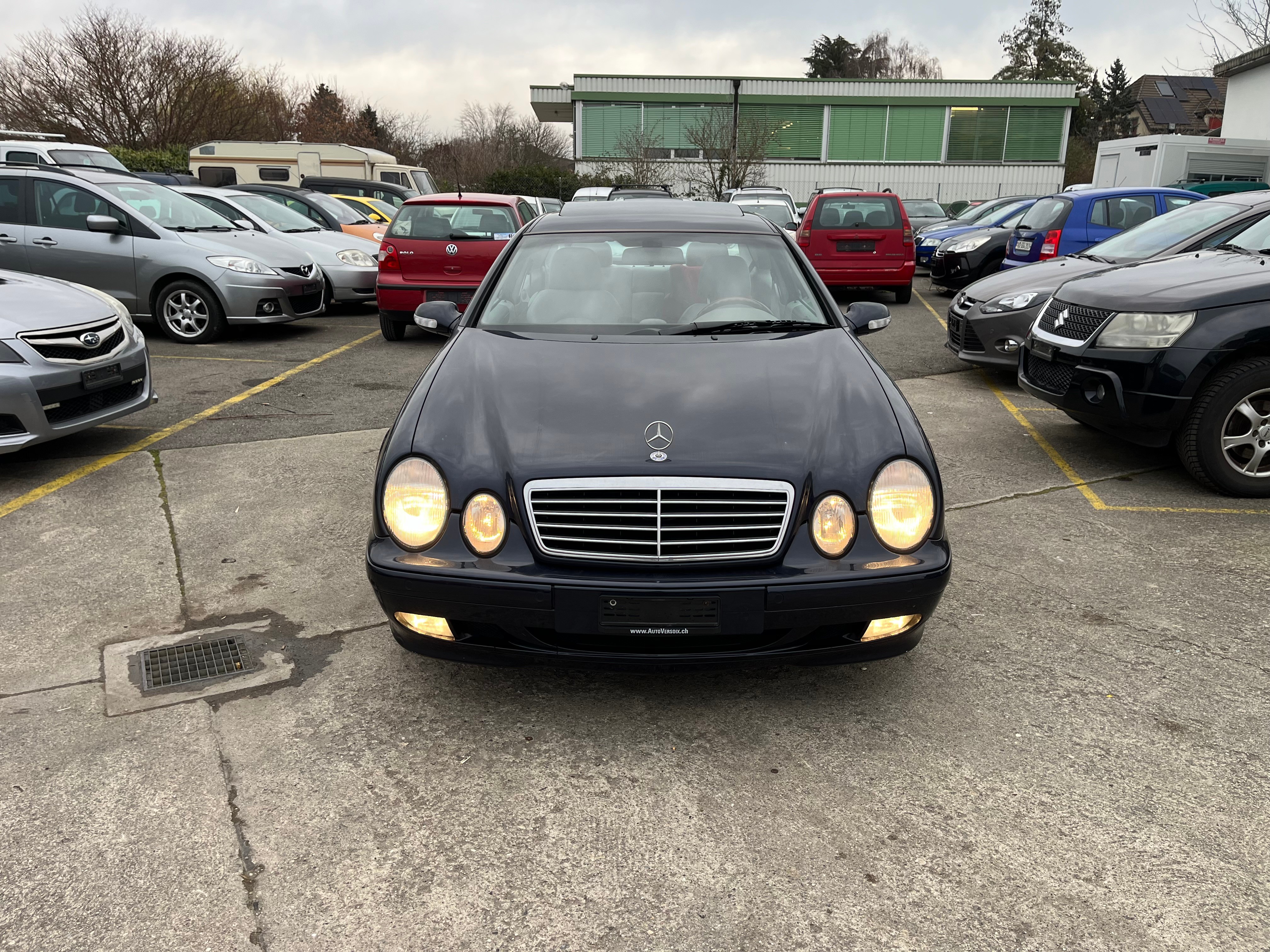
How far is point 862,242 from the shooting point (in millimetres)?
→ 13648

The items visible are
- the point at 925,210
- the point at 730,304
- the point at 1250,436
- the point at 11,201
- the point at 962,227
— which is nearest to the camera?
the point at 730,304

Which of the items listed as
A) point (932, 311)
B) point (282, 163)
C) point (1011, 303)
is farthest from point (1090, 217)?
point (282, 163)

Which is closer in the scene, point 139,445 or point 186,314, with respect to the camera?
point 139,445

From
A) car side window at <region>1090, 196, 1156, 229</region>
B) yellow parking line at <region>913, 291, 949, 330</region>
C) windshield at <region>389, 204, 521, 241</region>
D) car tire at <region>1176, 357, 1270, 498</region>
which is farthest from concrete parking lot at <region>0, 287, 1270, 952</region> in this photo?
car side window at <region>1090, 196, 1156, 229</region>

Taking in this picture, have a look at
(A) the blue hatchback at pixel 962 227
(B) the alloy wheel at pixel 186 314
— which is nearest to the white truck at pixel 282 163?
(A) the blue hatchback at pixel 962 227

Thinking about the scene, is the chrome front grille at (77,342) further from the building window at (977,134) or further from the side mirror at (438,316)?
the building window at (977,134)

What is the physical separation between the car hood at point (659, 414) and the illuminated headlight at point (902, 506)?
4cm

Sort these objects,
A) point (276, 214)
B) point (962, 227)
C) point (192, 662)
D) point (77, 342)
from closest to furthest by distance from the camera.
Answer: point (192, 662), point (77, 342), point (276, 214), point (962, 227)

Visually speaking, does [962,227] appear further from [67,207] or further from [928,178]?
[928,178]

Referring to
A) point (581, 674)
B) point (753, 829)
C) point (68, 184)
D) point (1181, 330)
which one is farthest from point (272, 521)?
point (68, 184)

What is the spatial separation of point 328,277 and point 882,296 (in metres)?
8.48

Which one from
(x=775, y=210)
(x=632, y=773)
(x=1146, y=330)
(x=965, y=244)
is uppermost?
(x=775, y=210)

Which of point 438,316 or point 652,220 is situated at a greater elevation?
point 652,220

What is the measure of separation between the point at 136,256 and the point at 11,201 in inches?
51.1
